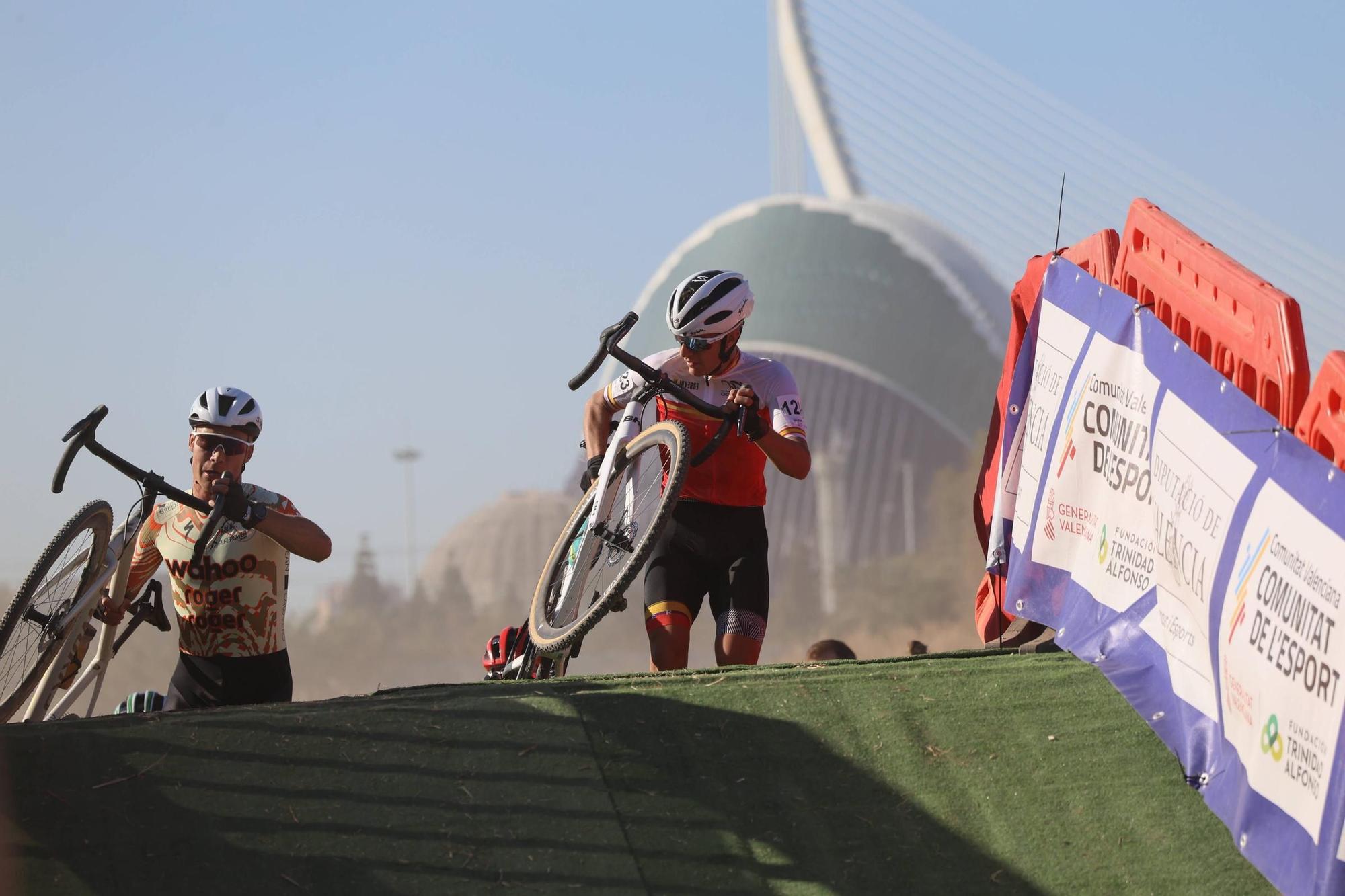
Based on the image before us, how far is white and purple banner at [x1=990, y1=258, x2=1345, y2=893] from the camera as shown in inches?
184

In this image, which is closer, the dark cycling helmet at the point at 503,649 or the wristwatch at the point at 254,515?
the wristwatch at the point at 254,515

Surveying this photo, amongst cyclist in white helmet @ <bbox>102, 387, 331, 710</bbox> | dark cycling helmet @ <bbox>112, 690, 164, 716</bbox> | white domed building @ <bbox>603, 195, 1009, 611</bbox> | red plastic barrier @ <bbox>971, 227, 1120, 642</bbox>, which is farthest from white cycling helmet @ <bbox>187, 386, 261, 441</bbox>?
white domed building @ <bbox>603, 195, 1009, 611</bbox>

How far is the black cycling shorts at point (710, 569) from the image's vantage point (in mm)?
7625

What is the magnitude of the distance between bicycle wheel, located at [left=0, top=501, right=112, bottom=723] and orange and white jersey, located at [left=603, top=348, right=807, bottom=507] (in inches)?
101

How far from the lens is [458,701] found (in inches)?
238

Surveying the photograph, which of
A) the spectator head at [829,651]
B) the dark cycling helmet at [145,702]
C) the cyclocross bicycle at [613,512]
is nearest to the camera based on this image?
the dark cycling helmet at [145,702]

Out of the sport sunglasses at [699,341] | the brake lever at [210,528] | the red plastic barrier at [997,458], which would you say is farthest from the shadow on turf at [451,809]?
the red plastic barrier at [997,458]

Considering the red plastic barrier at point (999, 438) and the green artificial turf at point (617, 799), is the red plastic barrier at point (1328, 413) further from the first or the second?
the red plastic barrier at point (999, 438)

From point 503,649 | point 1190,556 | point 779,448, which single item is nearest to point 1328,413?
point 1190,556

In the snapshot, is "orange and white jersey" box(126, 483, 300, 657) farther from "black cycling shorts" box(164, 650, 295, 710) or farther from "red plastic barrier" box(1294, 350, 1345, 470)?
"red plastic barrier" box(1294, 350, 1345, 470)

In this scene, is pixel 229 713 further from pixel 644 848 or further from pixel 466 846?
pixel 644 848

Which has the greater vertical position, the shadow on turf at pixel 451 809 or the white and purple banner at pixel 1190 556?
the white and purple banner at pixel 1190 556

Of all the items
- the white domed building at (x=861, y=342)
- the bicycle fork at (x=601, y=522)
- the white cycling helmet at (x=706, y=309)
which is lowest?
the white domed building at (x=861, y=342)

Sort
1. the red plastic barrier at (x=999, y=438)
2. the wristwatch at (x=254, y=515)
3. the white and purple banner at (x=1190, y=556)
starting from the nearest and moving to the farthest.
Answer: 1. the white and purple banner at (x=1190, y=556)
2. the wristwatch at (x=254, y=515)
3. the red plastic barrier at (x=999, y=438)
